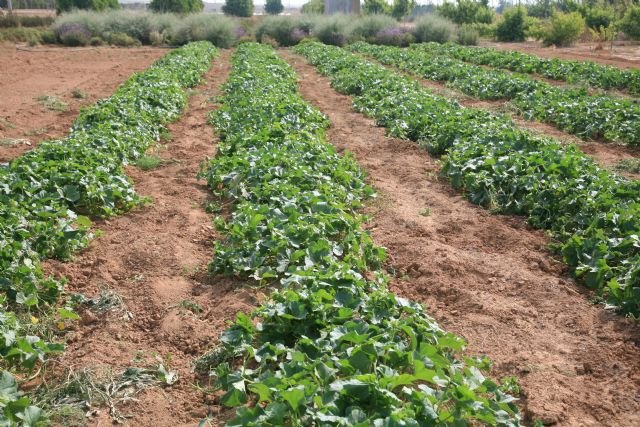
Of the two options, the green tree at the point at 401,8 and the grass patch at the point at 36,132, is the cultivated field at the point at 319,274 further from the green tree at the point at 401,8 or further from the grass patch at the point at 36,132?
the green tree at the point at 401,8

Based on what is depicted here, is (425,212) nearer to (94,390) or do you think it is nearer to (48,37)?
(94,390)

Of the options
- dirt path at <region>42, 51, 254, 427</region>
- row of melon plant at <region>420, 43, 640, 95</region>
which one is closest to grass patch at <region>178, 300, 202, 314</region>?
dirt path at <region>42, 51, 254, 427</region>

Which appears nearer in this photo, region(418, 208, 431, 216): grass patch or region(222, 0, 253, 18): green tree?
region(418, 208, 431, 216): grass patch

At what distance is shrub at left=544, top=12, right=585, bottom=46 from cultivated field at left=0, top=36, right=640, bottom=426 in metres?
26.8

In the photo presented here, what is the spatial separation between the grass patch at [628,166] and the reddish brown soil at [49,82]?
9.23m

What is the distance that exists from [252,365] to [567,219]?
3963 millimetres

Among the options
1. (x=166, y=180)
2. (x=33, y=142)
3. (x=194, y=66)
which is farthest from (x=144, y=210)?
(x=194, y=66)

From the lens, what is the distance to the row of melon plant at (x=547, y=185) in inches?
207

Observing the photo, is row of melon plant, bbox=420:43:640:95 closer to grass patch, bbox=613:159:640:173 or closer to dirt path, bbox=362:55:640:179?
dirt path, bbox=362:55:640:179

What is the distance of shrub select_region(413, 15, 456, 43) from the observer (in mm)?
36594

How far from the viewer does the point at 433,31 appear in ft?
120

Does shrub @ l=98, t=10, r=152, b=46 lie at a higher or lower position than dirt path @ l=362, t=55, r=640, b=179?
higher

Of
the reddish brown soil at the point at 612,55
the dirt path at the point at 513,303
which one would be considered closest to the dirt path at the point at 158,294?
the dirt path at the point at 513,303

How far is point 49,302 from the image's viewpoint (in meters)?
4.89
